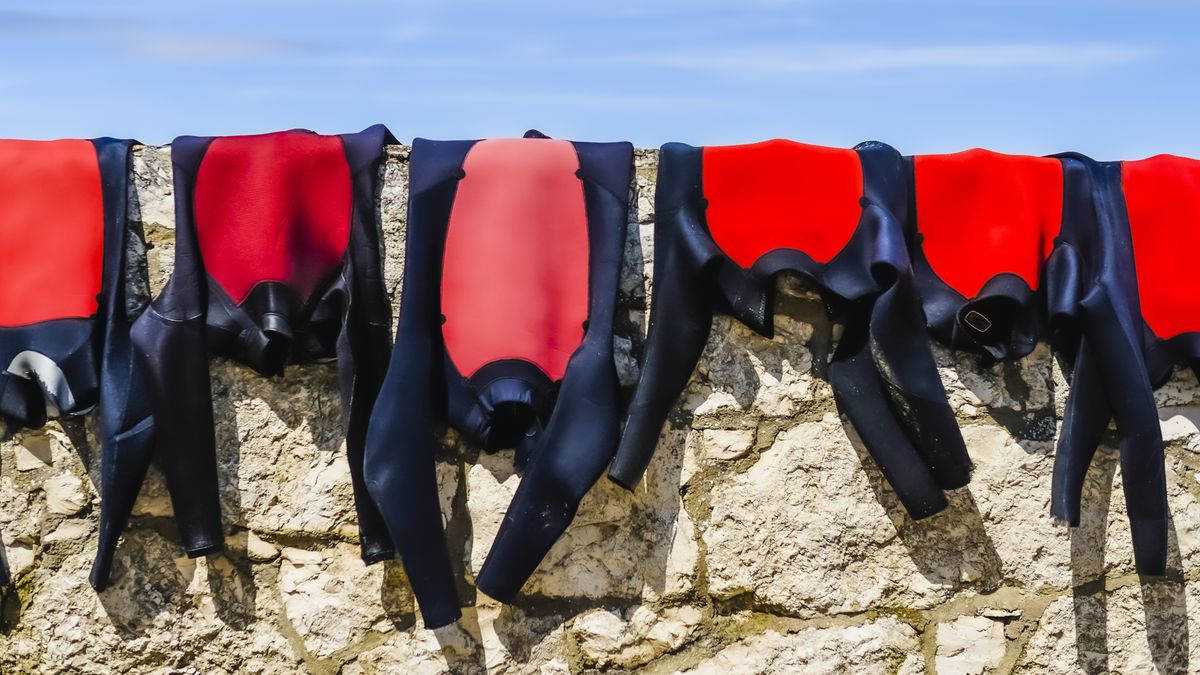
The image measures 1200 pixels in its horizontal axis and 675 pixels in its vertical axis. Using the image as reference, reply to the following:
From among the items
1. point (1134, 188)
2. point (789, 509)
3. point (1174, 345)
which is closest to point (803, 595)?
point (789, 509)

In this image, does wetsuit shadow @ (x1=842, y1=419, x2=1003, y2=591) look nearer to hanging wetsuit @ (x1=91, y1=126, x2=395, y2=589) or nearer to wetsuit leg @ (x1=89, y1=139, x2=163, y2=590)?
hanging wetsuit @ (x1=91, y1=126, x2=395, y2=589)

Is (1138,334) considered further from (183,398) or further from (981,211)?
(183,398)

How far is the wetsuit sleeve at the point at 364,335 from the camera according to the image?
1.88m

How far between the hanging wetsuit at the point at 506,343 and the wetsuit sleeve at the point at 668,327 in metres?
0.04

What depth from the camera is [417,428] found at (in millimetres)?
1865

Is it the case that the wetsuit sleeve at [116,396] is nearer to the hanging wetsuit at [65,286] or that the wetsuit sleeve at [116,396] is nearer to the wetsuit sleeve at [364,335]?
the hanging wetsuit at [65,286]

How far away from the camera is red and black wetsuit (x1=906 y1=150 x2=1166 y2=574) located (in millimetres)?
1920

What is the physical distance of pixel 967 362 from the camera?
6.49ft

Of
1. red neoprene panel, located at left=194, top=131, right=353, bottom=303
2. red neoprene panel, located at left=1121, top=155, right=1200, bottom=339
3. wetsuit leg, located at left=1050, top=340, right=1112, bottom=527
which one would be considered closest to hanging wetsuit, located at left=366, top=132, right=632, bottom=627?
red neoprene panel, located at left=194, top=131, right=353, bottom=303

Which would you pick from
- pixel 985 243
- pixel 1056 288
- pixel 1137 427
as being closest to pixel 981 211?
pixel 985 243

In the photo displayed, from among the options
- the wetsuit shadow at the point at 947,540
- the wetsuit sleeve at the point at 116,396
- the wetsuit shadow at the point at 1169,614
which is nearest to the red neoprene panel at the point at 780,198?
the wetsuit shadow at the point at 947,540

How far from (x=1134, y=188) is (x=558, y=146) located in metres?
0.98

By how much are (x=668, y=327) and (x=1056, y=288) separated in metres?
0.64

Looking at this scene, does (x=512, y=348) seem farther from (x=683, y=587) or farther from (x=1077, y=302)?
(x=1077, y=302)
